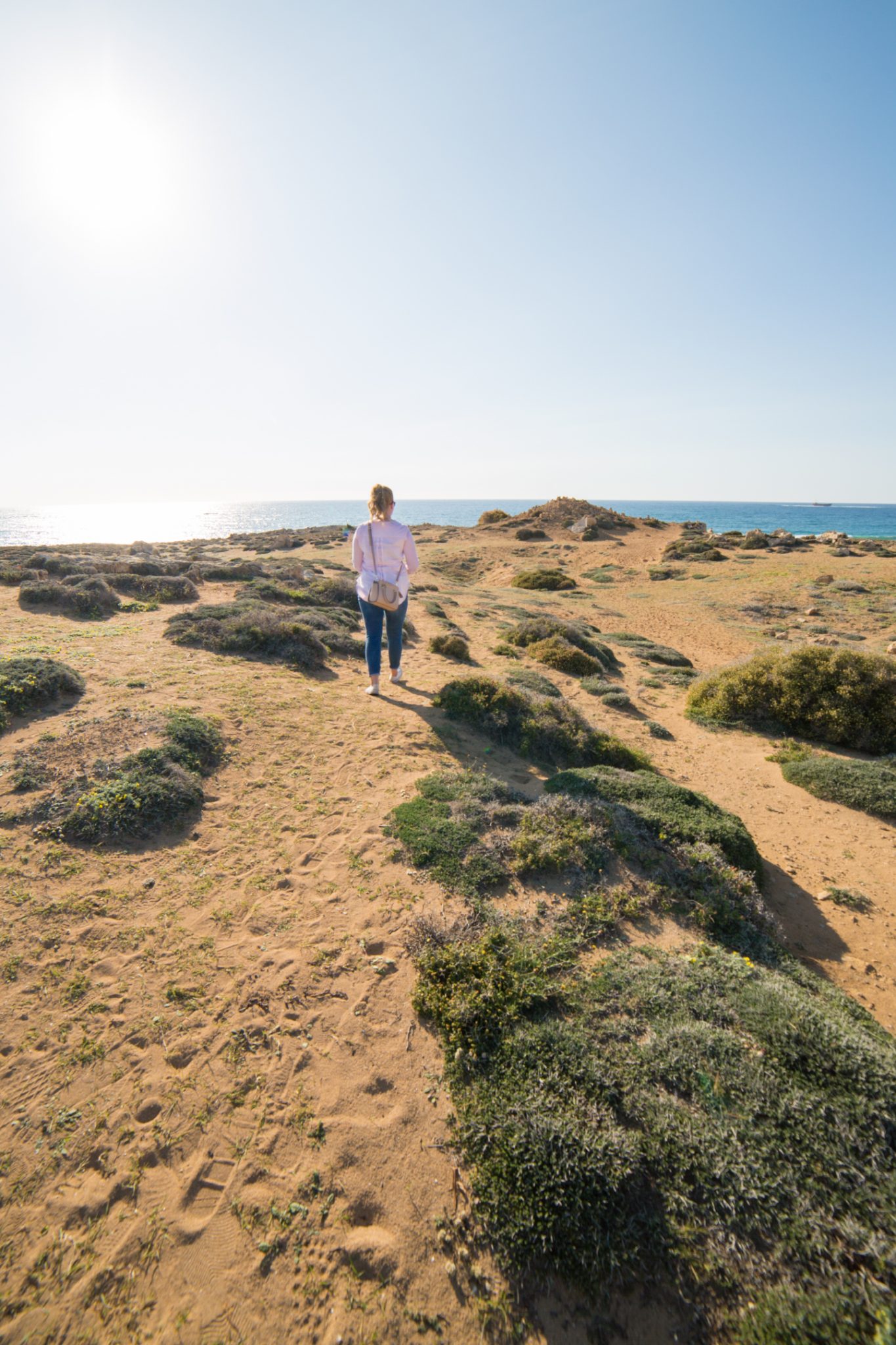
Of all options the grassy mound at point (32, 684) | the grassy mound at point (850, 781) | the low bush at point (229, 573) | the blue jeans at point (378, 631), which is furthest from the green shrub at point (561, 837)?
the low bush at point (229, 573)

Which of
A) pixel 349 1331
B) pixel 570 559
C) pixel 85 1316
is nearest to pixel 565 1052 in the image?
pixel 349 1331

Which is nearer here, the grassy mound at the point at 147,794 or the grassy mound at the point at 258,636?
the grassy mound at the point at 147,794

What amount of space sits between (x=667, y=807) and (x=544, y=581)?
2552 cm

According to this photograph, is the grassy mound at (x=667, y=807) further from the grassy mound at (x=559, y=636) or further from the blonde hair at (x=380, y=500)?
the grassy mound at (x=559, y=636)

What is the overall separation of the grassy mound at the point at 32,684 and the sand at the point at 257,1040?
38cm

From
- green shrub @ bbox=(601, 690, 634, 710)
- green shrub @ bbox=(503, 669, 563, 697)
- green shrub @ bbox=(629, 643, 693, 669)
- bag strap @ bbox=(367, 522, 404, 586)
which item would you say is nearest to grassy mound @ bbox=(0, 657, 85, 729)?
bag strap @ bbox=(367, 522, 404, 586)

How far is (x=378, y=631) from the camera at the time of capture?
8648mm

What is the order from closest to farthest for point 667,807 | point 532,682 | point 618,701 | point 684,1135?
point 684,1135, point 667,807, point 532,682, point 618,701

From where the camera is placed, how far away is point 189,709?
7.54 m

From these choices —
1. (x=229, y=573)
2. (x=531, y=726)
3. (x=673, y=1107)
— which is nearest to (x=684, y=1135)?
(x=673, y=1107)

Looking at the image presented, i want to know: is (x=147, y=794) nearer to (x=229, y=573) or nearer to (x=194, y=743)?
(x=194, y=743)

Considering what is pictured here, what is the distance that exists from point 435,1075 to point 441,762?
422 centimetres

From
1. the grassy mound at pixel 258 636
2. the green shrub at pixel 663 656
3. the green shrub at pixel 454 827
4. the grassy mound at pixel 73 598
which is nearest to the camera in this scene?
the green shrub at pixel 454 827

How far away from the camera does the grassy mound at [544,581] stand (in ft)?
99.3
